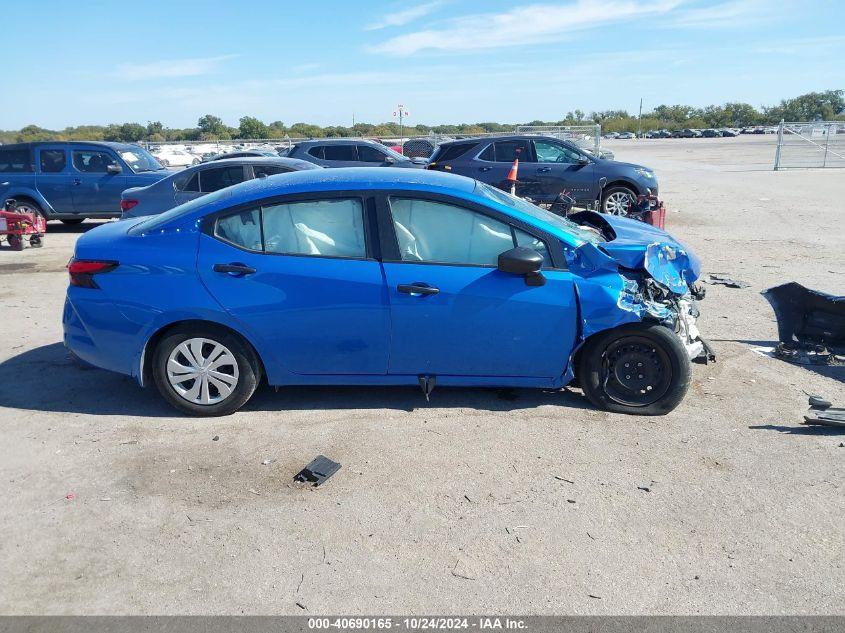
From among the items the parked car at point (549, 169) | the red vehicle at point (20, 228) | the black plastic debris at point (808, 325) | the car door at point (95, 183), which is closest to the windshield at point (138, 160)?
the car door at point (95, 183)

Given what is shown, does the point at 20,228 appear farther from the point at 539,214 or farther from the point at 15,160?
the point at 539,214

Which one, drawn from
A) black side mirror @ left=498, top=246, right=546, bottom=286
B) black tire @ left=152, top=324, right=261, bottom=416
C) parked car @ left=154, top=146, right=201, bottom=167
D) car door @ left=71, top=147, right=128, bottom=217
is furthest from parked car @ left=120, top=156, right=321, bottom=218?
parked car @ left=154, top=146, right=201, bottom=167

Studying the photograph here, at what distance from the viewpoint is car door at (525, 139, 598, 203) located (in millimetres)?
14391

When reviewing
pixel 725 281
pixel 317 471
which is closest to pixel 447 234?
pixel 317 471

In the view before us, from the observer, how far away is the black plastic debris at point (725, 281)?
8711 millimetres

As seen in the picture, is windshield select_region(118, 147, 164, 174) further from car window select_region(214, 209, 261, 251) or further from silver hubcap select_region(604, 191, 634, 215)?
car window select_region(214, 209, 261, 251)

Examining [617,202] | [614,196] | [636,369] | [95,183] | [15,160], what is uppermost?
[15,160]

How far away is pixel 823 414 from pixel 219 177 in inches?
377

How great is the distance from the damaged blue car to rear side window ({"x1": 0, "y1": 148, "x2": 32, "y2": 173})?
10502mm

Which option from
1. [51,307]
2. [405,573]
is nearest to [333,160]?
[51,307]

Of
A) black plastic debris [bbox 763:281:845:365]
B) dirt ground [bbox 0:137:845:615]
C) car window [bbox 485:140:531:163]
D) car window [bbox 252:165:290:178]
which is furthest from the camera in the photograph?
car window [bbox 485:140:531:163]

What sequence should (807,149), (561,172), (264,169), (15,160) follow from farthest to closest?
(807,149) → (561,172) → (15,160) → (264,169)

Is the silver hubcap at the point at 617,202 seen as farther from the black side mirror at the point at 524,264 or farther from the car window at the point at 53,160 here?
the car window at the point at 53,160

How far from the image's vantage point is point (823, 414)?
477cm
